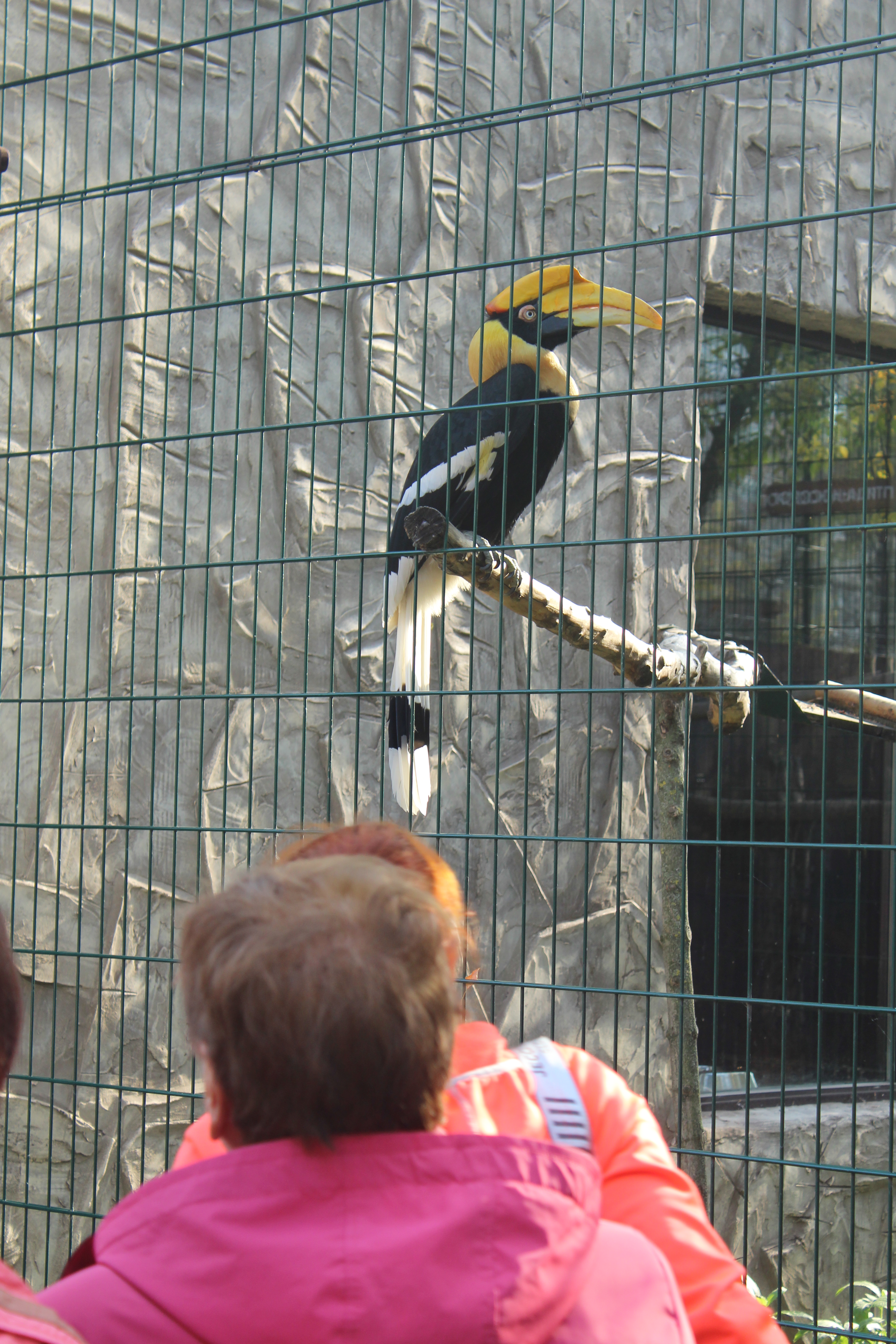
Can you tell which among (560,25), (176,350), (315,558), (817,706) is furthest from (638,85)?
(560,25)

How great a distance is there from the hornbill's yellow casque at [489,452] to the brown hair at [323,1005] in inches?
71.1

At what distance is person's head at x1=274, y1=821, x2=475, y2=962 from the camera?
886mm

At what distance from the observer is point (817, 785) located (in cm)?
392

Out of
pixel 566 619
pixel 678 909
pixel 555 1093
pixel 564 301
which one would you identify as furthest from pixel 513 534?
pixel 555 1093

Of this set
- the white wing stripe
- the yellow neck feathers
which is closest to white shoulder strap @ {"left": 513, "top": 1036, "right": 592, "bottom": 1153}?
the white wing stripe

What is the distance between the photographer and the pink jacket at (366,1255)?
60 centimetres

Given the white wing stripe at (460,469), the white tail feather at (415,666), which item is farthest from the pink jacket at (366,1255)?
the white wing stripe at (460,469)

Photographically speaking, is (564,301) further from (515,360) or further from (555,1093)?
(555,1093)

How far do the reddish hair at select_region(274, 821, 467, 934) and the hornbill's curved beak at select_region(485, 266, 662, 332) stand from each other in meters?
2.17

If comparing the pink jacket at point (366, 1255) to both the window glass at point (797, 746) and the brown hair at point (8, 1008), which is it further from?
the window glass at point (797, 746)

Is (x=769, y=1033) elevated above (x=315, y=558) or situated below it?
below

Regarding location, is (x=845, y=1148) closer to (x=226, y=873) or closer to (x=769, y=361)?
(x=226, y=873)

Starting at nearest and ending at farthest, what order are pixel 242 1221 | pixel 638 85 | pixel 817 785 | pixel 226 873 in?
1. pixel 242 1221
2. pixel 638 85
3. pixel 226 873
4. pixel 817 785

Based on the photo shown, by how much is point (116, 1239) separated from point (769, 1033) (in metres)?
3.65
